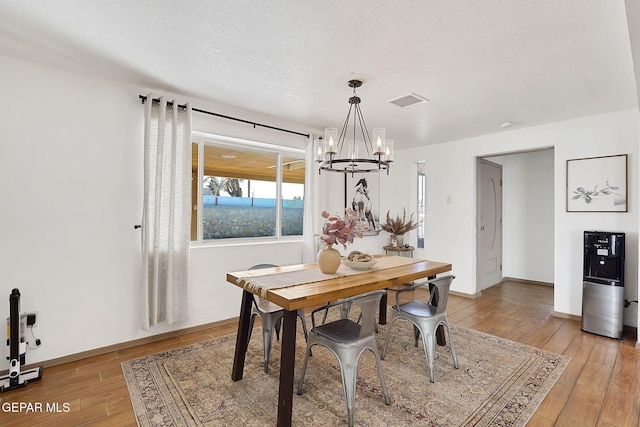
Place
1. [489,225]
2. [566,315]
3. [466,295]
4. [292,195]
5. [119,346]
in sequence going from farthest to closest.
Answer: [489,225] → [466,295] → [292,195] → [566,315] → [119,346]

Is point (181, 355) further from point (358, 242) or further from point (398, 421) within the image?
point (358, 242)

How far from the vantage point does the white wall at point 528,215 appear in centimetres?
538

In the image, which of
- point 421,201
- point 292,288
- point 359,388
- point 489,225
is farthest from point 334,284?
point 489,225

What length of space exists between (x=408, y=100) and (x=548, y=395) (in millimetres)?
2688

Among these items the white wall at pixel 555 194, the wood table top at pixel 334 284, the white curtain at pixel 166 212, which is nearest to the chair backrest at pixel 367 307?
the wood table top at pixel 334 284

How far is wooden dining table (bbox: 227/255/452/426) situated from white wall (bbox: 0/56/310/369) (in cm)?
127

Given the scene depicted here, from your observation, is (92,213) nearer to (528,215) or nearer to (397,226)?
(397,226)

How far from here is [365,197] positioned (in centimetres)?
504

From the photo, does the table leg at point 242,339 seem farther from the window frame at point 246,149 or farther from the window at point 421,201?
the window at point 421,201

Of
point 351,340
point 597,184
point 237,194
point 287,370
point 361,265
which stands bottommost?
point 287,370

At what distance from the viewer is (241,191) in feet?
12.3

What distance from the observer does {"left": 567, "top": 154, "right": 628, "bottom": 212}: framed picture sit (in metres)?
3.35

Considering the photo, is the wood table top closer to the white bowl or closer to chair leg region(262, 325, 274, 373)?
the white bowl

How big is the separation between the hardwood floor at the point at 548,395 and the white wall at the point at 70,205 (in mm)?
291
